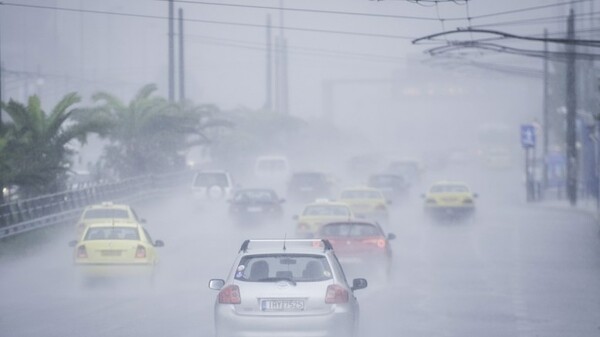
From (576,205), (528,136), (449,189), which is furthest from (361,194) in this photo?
(528,136)

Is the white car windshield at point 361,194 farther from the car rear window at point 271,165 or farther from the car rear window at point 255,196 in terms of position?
the car rear window at point 271,165

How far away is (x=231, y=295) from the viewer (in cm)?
1359

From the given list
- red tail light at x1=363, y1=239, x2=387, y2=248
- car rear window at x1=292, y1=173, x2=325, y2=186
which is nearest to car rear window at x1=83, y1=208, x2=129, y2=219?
red tail light at x1=363, y1=239, x2=387, y2=248

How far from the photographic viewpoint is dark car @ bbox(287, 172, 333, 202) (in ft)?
178

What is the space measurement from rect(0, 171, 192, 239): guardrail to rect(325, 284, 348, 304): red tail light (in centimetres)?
Answer: 2235

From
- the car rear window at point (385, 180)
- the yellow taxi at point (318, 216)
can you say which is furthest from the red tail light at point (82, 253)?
the car rear window at point (385, 180)

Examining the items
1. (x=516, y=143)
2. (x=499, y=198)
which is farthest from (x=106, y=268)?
(x=516, y=143)

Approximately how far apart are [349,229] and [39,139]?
59.3ft

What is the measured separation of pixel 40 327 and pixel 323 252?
5.95 meters

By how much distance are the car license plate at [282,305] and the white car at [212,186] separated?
126 ft

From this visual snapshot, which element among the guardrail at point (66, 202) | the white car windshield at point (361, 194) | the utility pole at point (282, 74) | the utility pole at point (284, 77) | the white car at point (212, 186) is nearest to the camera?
the guardrail at point (66, 202)

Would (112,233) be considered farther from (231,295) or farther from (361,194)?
(361,194)

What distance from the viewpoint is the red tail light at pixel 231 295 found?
44.5 ft

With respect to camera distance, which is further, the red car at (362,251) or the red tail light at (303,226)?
the red tail light at (303,226)
